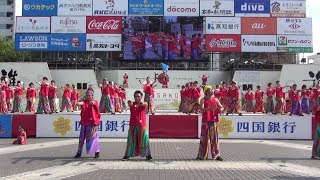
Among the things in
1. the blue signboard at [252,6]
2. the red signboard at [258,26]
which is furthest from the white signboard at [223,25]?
the blue signboard at [252,6]

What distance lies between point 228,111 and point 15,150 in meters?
10.9

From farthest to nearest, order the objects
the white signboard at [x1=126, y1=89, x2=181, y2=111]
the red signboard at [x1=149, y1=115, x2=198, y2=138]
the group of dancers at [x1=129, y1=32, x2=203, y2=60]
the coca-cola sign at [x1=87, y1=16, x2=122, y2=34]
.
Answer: the coca-cola sign at [x1=87, y1=16, x2=122, y2=34] < the group of dancers at [x1=129, y1=32, x2=203, y2=60] < the white signboard at [x1=126, y1=89, x2=181, y2=111] < the red signboard at [x1=149, y1=115, x2=198, y2=138]

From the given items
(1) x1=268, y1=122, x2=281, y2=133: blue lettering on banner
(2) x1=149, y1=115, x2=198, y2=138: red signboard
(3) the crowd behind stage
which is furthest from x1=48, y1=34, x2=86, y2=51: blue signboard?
(1) x1=268, y1=122, x2=281, y2=133: blue lettering on banner

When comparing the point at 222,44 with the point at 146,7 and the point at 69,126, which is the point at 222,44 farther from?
the point at 69,126

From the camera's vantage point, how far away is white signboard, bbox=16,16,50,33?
1560 inches

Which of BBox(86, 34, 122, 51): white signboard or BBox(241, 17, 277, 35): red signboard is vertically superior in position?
BBox(241, 17, 277, 35): red signboard

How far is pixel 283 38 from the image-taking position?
39750 mm

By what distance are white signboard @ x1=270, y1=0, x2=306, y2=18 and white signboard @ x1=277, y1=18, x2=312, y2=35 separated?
0.61 m

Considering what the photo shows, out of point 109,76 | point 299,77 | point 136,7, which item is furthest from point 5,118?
point 299,77

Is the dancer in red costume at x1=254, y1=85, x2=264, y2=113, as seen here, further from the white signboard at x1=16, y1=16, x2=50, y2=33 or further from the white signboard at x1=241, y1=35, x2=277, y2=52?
the white signboard at x1=16, y1=16, x2=50, y2=33

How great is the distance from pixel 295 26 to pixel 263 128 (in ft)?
84.3

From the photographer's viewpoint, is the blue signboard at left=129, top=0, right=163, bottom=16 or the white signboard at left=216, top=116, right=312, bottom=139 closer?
the white signboard at left=216, top=116, right=312, bottom=139

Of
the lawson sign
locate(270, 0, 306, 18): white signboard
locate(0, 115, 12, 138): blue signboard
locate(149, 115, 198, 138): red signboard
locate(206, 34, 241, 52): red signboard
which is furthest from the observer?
locate(270, 0, 306, 18): white signboard

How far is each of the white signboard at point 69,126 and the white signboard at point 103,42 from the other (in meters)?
23.4
